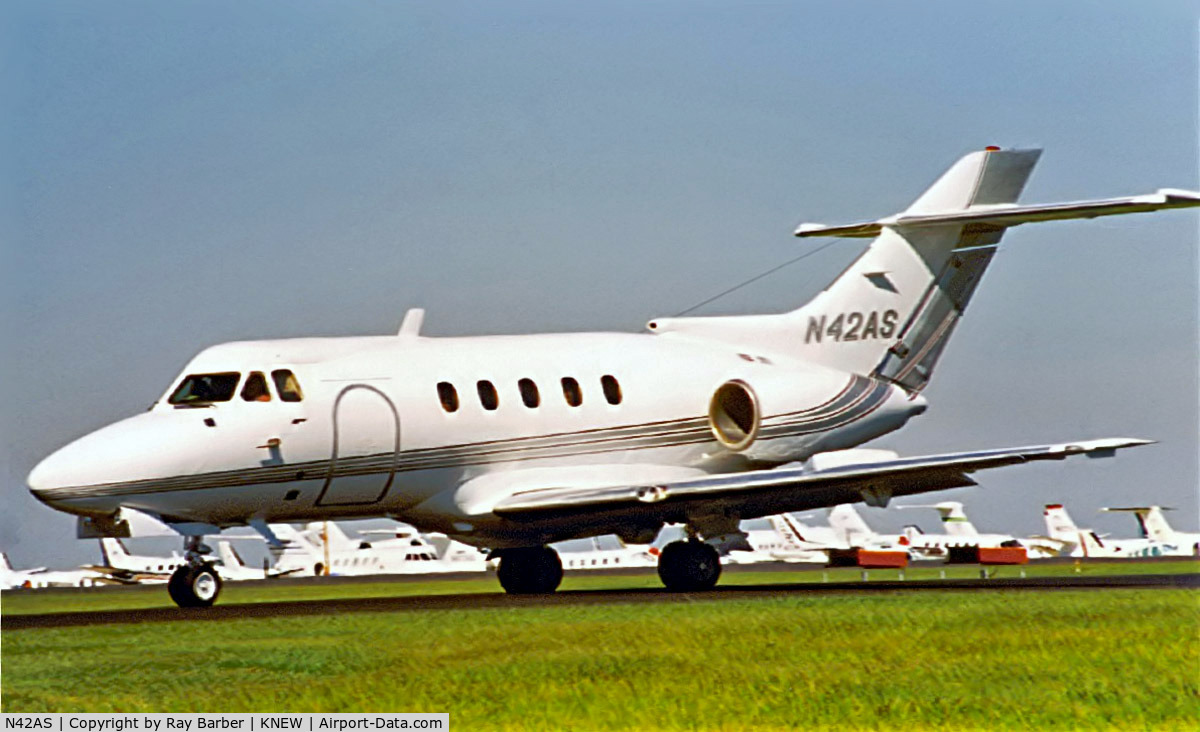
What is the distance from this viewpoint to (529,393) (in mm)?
27562

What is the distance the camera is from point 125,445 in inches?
918

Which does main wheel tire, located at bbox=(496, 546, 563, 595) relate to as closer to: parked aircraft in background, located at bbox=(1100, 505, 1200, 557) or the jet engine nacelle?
the jet engine nacelle

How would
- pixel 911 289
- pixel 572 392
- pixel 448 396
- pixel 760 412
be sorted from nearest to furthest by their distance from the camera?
1. pixel 448 396
2. pixel 572 392
3. pixel 760 412
4. pixel 911 289

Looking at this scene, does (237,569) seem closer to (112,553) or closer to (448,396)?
(112,553)

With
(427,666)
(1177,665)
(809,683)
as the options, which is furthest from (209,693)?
(1177,665)

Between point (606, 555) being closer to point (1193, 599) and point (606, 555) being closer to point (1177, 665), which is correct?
point (1193, 599)

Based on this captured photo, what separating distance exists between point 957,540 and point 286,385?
43907mm

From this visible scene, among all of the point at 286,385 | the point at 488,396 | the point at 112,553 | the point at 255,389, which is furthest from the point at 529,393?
the point at 112,553

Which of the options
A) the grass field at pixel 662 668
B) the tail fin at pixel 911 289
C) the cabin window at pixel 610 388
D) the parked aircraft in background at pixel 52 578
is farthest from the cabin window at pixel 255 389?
the parked aircraft in background at pixel 52 578

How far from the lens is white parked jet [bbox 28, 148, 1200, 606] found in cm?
2422

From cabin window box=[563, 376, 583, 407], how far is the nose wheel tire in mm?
6352

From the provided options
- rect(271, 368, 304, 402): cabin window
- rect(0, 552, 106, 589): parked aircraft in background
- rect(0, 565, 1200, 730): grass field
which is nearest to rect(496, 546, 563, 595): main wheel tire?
rect(271, 368, 304, 402): cabin window

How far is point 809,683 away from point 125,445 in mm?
11923

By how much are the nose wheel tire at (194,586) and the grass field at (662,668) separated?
11.8ft
